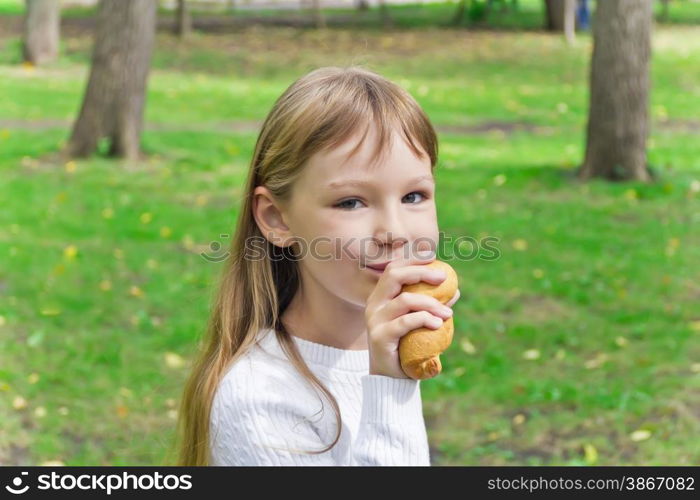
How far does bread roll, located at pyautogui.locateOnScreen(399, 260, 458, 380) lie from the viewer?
6.32 feet

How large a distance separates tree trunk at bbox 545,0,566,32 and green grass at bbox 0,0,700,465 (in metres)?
9.50

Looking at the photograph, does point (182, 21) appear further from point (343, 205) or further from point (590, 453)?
point (343, 205)

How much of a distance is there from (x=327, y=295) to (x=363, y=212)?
0.26m

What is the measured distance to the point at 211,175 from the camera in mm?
10625

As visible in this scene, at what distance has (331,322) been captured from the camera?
2.26 meters

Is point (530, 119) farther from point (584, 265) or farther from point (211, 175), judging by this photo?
point (584, 265)

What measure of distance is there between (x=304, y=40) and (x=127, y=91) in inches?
499

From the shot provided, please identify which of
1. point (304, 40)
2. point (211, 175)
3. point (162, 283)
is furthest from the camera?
point (304, 40)

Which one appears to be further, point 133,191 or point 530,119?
point 530,119

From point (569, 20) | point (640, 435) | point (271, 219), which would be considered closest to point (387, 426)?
point (271, 219)

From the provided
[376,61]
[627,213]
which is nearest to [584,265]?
[627,213]

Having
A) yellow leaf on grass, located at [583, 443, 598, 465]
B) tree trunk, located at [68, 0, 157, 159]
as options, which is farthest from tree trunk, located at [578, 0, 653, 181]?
yellow leaf on grass, located at [583, 443, 598, 465]

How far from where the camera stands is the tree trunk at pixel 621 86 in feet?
32.0
